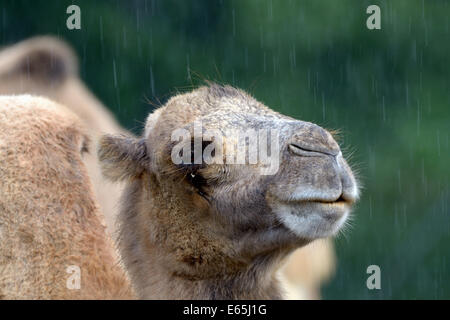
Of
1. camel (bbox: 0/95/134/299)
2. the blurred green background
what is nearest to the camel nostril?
camel (bbox: 0/95/134/299)

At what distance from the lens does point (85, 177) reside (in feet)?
12.5

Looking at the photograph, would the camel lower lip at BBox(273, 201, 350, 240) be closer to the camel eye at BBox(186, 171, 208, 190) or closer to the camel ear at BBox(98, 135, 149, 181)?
the camel eye at BBox(186, 171, 208, 190)

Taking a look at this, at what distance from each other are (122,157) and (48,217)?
1.76ft

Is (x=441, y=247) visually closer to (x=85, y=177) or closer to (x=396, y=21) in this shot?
(x=396, y=21)

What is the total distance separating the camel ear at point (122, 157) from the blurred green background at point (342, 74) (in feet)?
25.0

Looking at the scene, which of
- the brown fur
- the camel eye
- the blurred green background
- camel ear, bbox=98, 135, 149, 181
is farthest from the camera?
the blurred green background

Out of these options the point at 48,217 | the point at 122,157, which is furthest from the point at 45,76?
the point at 48,217

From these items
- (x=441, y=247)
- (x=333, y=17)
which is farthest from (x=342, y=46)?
(x=441, y=247)

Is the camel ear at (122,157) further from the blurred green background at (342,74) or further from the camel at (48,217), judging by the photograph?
the blurred green background at (342,74)

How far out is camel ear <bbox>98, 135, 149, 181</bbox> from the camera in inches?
154

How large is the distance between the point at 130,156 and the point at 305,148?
991 millimetres

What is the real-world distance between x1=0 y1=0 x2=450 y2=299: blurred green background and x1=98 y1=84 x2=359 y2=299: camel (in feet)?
25.4

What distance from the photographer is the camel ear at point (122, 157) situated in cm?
391

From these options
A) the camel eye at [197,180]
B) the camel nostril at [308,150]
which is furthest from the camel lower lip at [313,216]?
the camel eye at [197,180]
